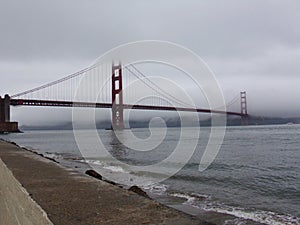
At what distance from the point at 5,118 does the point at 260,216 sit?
239 ft

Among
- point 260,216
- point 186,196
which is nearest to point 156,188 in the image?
point 186,196

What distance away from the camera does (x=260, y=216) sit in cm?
704

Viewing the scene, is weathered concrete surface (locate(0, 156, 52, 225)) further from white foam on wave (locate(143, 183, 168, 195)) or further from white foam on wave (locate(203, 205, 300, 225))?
white foam on wave (locate(143, 183, 168, 195))

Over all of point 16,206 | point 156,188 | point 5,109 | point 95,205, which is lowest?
point 156,188

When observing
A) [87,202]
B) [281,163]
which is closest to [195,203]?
[87,202]

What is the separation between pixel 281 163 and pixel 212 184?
7.59 metres

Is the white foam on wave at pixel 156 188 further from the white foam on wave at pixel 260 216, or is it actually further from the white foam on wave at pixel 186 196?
the white foam on wave at pixel 260 216

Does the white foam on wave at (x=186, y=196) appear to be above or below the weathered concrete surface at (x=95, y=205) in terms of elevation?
below

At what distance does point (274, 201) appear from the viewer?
8742 millimetres

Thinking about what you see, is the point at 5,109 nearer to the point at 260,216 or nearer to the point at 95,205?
the point at 260,216

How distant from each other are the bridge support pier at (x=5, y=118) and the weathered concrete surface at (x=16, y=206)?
67910mm

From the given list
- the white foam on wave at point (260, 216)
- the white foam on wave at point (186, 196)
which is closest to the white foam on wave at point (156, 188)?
the white foam on wave at point (186, 196)

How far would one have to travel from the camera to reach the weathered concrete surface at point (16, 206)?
1.49 meters

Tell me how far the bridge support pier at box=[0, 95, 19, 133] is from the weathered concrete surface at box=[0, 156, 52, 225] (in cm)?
6791
